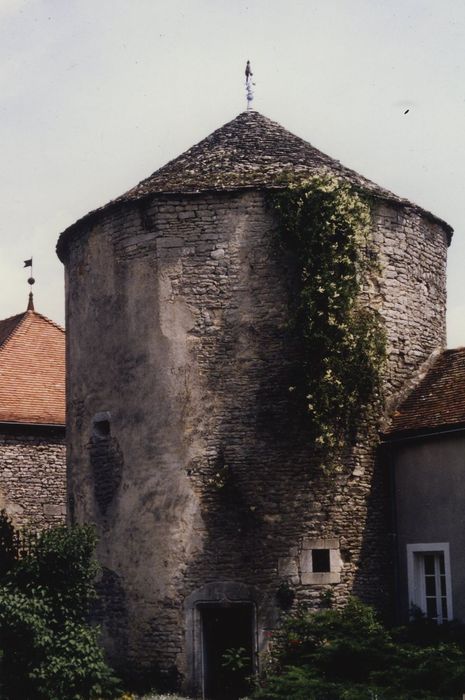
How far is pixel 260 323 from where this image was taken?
Answer: 1602cm

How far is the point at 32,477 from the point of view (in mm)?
22531

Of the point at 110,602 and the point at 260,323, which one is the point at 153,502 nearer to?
the point at 110,602

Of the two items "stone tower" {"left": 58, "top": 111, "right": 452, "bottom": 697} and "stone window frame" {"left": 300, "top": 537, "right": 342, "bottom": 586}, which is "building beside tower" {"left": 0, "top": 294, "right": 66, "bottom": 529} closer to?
"stone tower" {"left": 58, "top": 111, "right": 452, "bottom": 697}

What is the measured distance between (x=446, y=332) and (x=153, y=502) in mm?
5745

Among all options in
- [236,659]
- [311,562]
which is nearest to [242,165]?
[311,562]

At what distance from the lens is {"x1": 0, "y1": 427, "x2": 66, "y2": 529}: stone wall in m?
22.2

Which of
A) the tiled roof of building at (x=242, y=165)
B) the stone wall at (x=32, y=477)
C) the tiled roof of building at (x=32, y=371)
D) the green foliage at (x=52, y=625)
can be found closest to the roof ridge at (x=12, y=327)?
the tiled roof of building at (x=32, y=371)

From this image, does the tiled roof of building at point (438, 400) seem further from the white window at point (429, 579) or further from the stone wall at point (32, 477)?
the stone wall at point (32, 477)

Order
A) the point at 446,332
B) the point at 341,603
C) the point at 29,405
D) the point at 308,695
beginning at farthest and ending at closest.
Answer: the point at 29,405 < the point at 446,332 < the point at 341,603 < the point at 308,695

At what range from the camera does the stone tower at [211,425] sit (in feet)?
50.8

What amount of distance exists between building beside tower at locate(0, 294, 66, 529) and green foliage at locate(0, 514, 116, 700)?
6343 millimetres

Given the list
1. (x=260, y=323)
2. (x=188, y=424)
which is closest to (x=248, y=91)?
(x=260, y=323)

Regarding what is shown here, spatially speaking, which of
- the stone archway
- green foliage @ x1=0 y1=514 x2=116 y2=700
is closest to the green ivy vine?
the stone archway

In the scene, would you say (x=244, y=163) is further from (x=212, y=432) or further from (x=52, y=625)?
(x=52, y=625)
